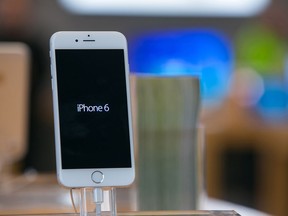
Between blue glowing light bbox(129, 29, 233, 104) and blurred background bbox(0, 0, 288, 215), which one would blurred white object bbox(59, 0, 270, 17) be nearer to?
blurred background bbox(0, 0, 288, 215)

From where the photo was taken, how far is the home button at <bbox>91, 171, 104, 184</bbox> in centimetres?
74

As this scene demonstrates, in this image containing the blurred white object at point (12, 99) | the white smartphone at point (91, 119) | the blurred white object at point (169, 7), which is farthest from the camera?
the blurred white object at point (169, 7)

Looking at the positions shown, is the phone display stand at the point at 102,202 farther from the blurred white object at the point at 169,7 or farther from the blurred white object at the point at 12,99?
the blurred white object at the point at 169,7

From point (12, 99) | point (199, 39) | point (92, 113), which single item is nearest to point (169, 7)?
point (199, 39)

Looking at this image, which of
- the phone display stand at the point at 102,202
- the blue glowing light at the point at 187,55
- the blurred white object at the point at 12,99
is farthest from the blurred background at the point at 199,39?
the phone display stand at the point at 102,202

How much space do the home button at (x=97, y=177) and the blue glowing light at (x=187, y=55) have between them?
12.2 feet

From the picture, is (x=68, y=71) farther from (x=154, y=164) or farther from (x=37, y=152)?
(x=37, y=152)

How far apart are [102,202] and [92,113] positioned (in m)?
0.11

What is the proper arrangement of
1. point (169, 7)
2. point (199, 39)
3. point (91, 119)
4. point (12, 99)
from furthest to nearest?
point (199, 39), point (169, 7), point (12, 99), point (91, 119)

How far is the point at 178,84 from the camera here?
3.75 feet

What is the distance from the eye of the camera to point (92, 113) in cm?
75

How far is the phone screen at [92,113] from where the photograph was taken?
2.42 ft

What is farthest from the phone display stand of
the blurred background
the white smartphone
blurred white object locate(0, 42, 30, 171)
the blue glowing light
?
the blue glowing light

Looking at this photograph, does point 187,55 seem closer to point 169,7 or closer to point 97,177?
point 169,7
